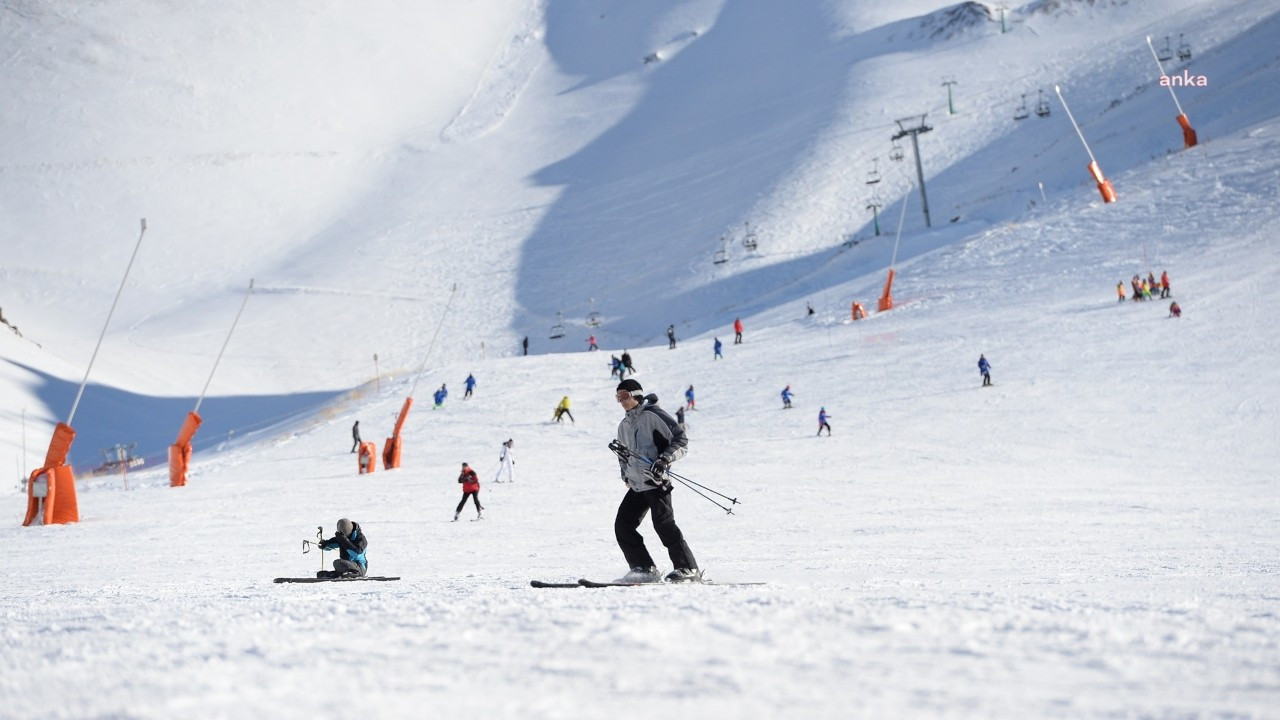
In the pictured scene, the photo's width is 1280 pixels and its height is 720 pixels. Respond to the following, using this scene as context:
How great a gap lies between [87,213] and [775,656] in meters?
95.9

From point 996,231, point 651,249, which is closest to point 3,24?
point 651,249

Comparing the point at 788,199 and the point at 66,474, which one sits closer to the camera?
the point at 66,474

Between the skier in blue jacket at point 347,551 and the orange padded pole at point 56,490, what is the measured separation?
36.2ft

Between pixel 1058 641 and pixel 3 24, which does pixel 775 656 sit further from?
pixel 3 24

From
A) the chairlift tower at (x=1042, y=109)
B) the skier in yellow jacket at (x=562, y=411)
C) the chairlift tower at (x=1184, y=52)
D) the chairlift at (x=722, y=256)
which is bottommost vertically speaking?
the skier in yellow jacket at (x=562, y=411)

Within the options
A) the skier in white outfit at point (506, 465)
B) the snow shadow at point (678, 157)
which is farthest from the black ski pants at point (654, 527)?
the snow shadow at point (678, 157)

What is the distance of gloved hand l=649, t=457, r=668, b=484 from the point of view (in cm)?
757

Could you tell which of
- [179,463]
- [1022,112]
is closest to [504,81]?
[1022,112]

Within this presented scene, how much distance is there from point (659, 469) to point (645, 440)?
0.92 feet

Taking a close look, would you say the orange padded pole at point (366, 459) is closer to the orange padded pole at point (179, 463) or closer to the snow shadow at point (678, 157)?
the orange padded pole at point (179, 463)

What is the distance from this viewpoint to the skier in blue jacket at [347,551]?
10164 mm

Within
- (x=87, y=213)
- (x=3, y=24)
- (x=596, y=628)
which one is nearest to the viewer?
(x=596, y=628)

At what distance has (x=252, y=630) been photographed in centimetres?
545

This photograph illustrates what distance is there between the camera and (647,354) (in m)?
42.2
